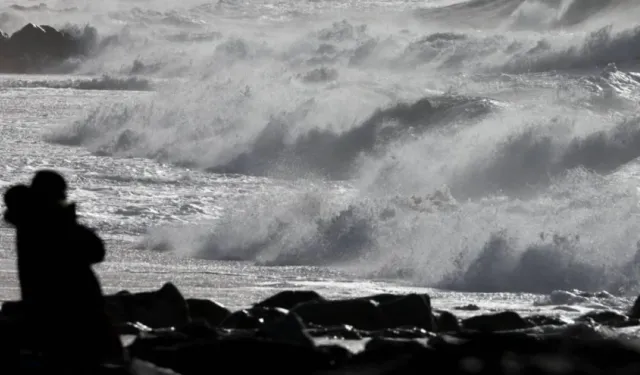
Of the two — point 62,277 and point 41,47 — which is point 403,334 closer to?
point 62,277

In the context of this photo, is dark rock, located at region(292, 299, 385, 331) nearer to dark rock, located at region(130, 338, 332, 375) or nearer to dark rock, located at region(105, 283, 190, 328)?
dark rock, located at region(105, 283, 190, 328)

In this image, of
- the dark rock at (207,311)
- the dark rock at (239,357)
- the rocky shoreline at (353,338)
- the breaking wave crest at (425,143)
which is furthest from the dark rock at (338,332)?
the breaking wave crest at (425,143)

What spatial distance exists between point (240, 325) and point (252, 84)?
75.0 ft

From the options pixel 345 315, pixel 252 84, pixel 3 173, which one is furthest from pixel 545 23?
pixel 345 315

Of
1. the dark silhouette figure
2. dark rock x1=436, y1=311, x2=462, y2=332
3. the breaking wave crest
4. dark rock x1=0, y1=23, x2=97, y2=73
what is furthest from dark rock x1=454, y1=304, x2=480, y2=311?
dark rock x1=0, y1=23, x2=97, y2=73

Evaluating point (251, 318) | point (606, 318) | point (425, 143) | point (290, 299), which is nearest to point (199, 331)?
point (251, 318)

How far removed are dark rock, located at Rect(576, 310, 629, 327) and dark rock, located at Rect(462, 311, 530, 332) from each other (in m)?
0.73

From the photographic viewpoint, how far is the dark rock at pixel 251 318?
8914 mm

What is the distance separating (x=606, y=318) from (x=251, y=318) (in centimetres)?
272

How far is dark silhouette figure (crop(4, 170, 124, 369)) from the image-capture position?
20.9ft

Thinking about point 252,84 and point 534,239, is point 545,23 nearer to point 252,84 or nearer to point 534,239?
point 252,84

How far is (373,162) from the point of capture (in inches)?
918

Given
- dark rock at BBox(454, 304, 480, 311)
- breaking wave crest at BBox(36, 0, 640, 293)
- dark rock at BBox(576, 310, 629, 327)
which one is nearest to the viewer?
dark rock at BBox(576, 310, 629, 327)

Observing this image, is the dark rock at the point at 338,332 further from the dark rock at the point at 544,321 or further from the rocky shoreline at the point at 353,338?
the dark rock at the point at 544,321
